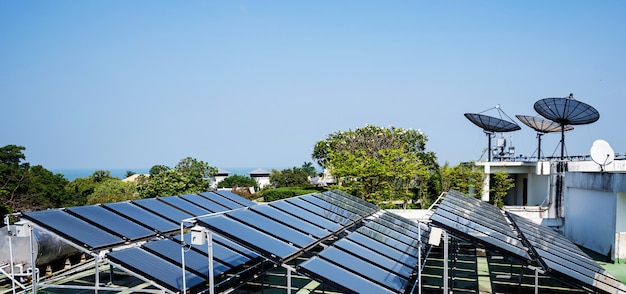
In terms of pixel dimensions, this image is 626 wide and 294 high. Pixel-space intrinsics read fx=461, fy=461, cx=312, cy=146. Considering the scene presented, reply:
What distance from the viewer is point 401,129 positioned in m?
67.9

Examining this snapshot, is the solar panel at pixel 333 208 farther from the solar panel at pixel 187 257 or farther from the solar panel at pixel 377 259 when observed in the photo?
the solar panel at pixel 187 257

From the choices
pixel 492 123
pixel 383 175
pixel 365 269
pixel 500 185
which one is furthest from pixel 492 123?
pixel 365 269

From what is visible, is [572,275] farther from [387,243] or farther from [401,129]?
[401,129]

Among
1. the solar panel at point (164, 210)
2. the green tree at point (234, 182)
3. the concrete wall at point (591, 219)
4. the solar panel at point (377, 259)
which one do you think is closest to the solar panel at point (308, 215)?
the solar panel at point (377, 259)

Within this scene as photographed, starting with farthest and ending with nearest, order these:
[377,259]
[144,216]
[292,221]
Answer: [144,216], [292,221], [377,259]

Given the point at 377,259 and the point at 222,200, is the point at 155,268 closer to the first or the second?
the point at 377,259

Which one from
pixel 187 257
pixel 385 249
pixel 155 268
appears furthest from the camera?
pixel 385 249

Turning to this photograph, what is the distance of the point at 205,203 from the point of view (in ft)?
48.3

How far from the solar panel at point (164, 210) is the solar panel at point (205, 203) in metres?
1.21

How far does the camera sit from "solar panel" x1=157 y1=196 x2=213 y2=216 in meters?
13.3

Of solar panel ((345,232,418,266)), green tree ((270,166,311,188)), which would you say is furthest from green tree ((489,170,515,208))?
green tree ((270,166,311,188))

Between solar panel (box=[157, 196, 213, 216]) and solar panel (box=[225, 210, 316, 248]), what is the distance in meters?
3.93

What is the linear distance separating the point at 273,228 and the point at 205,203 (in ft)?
19.9

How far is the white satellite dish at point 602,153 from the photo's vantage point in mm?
23266
